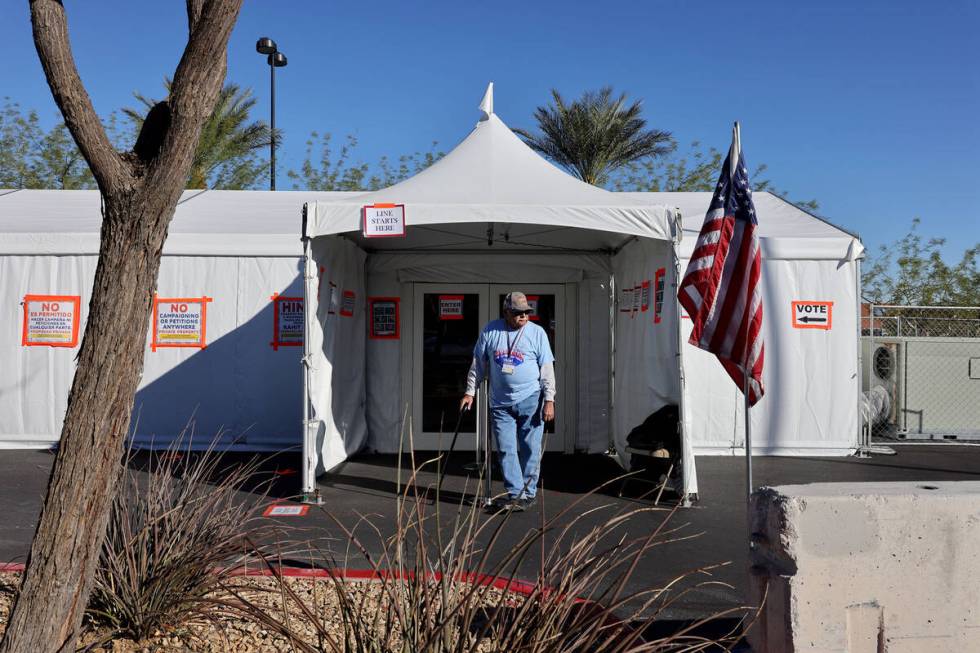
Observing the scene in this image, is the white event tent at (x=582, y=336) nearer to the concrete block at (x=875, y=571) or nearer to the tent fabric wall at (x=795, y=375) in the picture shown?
the tent fabric wall at (x=795, y=375)

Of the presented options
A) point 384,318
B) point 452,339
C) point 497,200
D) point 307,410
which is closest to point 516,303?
point 497,200

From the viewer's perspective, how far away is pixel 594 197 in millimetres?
7422

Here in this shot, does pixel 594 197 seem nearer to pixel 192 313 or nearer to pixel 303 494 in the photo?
pixel 303 494

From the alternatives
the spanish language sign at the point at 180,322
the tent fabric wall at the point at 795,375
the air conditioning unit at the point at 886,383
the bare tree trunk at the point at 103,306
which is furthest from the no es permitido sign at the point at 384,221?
the air conditioning unit at the point at 886,383

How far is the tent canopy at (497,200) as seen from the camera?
22.6ft

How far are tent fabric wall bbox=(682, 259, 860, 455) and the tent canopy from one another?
2619mm

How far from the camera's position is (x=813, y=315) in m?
10.1

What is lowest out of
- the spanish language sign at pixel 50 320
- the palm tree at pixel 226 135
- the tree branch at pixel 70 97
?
the spanish language sign at pixel 50 320

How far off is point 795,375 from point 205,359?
7709mm

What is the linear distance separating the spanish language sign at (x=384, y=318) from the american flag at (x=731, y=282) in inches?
200

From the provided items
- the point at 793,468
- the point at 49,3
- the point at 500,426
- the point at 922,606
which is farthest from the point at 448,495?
the point at 49,3

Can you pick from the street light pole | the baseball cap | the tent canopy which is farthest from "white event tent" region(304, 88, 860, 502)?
the street light pole

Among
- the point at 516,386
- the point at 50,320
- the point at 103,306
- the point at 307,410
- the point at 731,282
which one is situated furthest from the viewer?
the point at 50,320

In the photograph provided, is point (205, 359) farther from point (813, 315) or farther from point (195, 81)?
point (195, 81)
